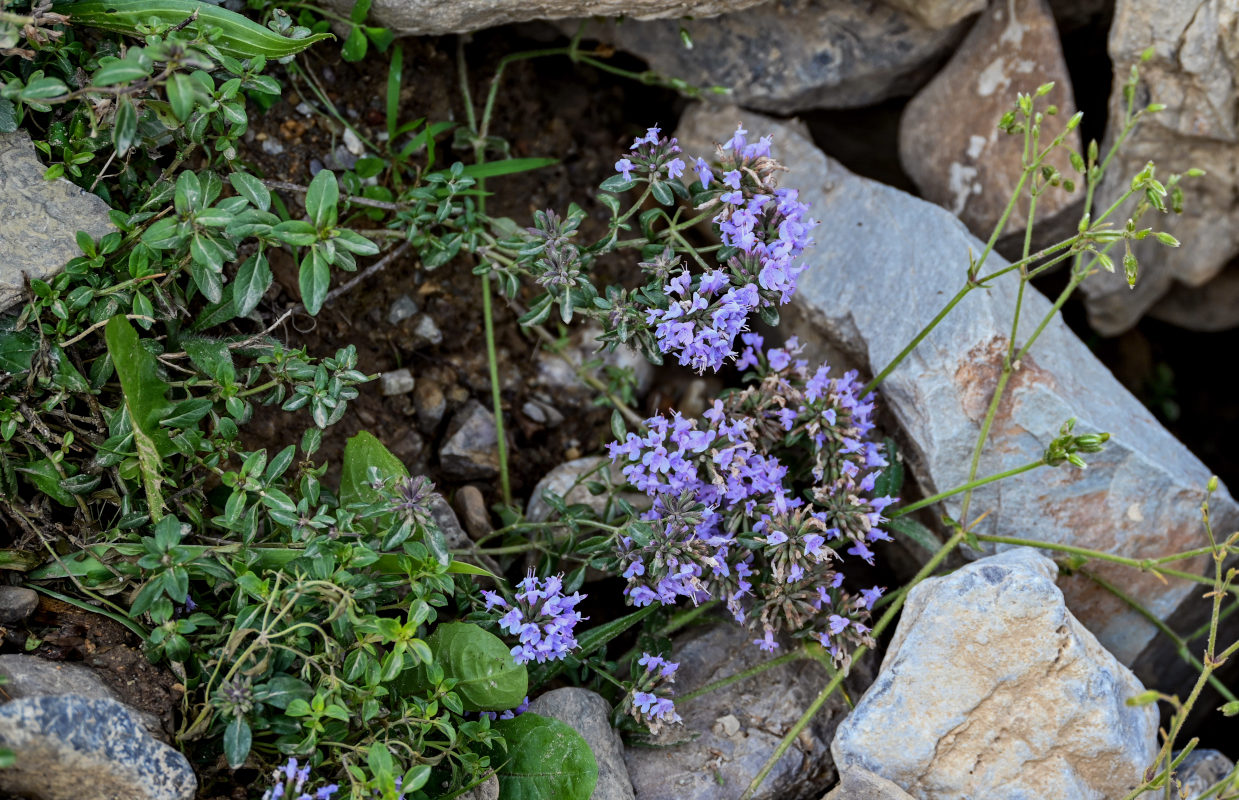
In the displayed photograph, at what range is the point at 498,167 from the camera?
3.46 metres

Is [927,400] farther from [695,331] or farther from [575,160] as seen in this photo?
[575,160]

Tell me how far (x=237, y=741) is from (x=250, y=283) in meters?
1.16

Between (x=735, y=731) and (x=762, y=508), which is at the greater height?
(x=762, y=508)

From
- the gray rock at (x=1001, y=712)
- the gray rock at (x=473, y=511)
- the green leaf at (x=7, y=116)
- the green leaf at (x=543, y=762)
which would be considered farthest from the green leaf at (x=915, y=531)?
the green leaf at (x=7, y=116)

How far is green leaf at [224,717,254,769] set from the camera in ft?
7.36

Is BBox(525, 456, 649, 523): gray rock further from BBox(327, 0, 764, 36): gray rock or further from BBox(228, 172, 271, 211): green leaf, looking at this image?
BBox(327, 0, 764, 36): gray rock

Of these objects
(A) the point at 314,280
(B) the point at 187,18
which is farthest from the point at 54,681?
(B) the point at 187,18

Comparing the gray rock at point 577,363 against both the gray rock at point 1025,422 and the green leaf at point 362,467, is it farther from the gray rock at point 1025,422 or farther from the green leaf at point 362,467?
the green leaf at point 362,467

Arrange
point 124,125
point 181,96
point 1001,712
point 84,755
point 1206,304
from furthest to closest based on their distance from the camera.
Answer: point 1206,304 → point 1001,712 → point 124,125 → point 181,96 → point 84,755


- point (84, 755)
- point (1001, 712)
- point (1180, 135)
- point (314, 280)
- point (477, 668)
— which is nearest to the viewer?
point (84, 755)

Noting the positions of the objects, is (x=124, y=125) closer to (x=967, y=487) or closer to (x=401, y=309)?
(x=401, y=309)

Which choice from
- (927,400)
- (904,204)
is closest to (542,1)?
(904,204)

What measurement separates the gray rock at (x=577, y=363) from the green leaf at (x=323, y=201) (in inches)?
51.0

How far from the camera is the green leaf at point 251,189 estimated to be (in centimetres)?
261
